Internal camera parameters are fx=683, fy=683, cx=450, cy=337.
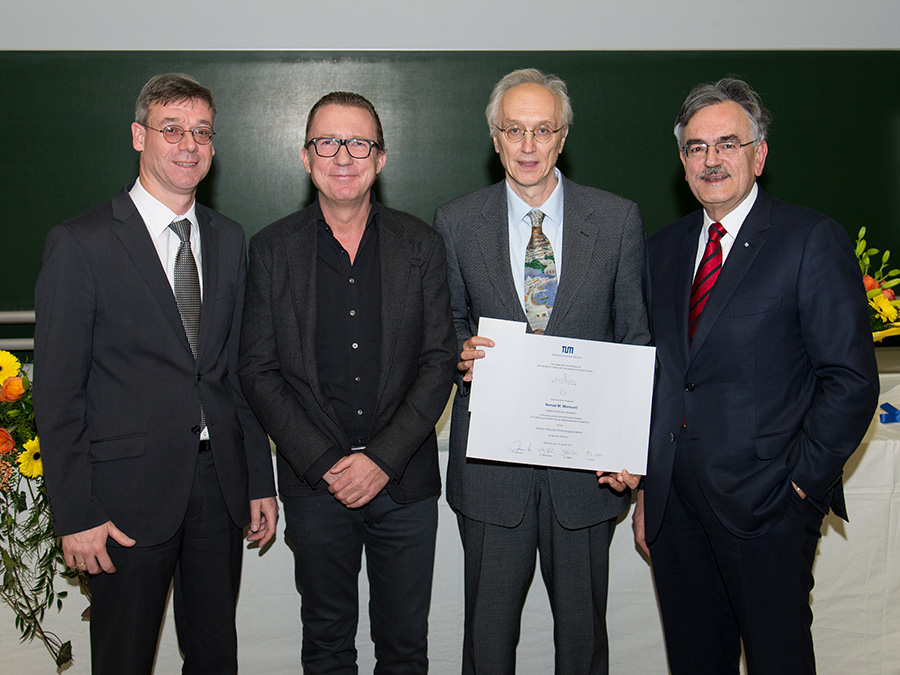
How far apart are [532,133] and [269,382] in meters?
1.12

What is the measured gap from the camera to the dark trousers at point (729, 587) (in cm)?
196

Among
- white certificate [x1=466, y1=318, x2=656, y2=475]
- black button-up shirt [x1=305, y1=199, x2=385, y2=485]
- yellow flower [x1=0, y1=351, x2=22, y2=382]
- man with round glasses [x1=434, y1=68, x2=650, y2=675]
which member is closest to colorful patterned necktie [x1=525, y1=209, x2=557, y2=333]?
man with round glasses [x1=434, y1=68, x2=650, y2=675]

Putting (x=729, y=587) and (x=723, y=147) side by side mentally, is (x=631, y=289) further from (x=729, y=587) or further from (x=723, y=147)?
(x=729, y=587)

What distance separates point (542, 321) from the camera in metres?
2.16

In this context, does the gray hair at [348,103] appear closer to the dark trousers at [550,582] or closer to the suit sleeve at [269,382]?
the suit sleeve at [269,382]

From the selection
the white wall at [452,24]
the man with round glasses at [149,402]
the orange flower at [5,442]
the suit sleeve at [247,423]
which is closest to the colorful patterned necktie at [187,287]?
the man with round glasses at [149,402]

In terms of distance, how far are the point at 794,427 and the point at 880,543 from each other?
1.07 metres

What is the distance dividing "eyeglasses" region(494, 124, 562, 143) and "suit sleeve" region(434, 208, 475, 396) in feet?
1.12

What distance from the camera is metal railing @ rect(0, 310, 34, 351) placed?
371cm

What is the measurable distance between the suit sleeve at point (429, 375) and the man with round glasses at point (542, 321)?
3.0 inches

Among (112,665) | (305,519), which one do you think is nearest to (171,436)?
(305,519)

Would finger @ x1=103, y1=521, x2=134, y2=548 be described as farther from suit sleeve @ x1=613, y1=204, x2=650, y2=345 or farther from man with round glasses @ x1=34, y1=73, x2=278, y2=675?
suit sleeve @ x1=613, y1=204, x2=650, y2=345

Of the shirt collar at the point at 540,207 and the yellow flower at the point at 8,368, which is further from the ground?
the shirt collar at the point at 540,207

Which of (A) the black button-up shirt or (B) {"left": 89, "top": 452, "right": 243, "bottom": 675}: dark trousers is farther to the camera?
(A) the black button-up shirt
